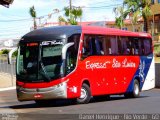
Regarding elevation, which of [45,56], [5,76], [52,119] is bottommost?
[5,76]

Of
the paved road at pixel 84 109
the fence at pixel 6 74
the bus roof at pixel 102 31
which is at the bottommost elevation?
the fence at pixel 6 74

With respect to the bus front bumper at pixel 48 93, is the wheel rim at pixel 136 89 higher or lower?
lower

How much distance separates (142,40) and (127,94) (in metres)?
2.92

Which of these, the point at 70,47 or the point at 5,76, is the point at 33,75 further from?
the point at 5,76

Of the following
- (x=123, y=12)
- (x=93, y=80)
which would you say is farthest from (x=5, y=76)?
(x=93, y=80)

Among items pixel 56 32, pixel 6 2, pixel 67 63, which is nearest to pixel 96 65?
pixel 67 63

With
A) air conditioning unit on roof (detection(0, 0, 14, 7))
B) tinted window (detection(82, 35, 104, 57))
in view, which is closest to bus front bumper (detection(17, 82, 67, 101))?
tinted window (detection(82, 35, 104, 57))

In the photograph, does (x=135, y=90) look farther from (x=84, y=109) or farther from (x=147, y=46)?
(x=84, y=109)

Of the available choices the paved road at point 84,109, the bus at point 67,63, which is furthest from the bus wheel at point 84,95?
the paved road at point 84,109

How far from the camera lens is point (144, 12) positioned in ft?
175

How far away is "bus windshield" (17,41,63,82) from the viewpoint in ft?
63.8

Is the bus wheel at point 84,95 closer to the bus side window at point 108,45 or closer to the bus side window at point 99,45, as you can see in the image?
the bus side window at point 99,45

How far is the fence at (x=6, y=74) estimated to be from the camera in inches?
1922

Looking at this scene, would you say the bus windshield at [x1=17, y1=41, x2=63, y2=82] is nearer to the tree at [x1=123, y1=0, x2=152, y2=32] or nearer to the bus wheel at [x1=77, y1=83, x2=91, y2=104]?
the bus wheel at [x1=77, y1=83, x2=91, y2=104]
